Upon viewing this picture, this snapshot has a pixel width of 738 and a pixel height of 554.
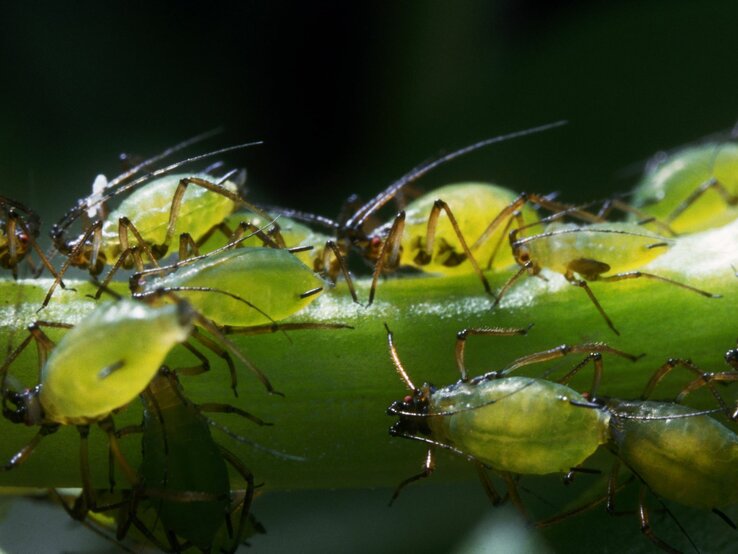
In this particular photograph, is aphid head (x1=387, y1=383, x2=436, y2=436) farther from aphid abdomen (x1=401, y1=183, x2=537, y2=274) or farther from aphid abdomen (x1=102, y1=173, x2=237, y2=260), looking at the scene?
aphid abdomen (x1=102, y1=173, x2=237, y2=260)

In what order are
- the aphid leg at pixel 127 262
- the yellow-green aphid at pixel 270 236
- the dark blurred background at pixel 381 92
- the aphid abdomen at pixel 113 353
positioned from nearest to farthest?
the aphid abdomen at pixel 113 353 → the aphid leg at pixel 127 262 → the yellow-green aphid at pixel 270 236 → the dark blurred background at pixel 381 92

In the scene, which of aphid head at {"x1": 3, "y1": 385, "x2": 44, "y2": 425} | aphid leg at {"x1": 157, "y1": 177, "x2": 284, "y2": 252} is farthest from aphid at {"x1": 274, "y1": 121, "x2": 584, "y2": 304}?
aphid head at {"x1": 3, "y1": 385, "x2": 44, "y2": 425}

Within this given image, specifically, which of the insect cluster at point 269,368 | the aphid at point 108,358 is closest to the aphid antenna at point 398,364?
the insect cluster at point 269,368

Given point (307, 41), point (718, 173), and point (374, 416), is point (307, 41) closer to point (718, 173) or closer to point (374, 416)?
point (718, 173)

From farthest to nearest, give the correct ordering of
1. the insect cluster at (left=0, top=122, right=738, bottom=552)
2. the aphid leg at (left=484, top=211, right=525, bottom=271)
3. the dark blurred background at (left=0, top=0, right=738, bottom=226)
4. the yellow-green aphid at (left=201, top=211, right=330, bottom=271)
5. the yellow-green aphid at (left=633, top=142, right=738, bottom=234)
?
the dark blurred background at (left=0, top=0, right=738, bottom=226)
the yellow-green aphid at (left=633, top=142, right=738, bottom=234)
the aphid leg at (left=484, top=211, right=525, bottom=271)
the yellow-green aphid at (left=201, top=211, right=330, bottom=271)
the insect cluster at (left=0, top=122, right=738, bottom=552)

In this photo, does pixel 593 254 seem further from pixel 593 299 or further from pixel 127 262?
pixel 127 262

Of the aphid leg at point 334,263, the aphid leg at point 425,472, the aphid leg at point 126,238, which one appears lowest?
the aphid leg at point 425,472

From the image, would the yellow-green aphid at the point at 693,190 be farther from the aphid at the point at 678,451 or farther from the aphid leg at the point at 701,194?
the aphid at the point at 678,451

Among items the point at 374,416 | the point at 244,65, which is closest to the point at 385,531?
the point at 374,416
